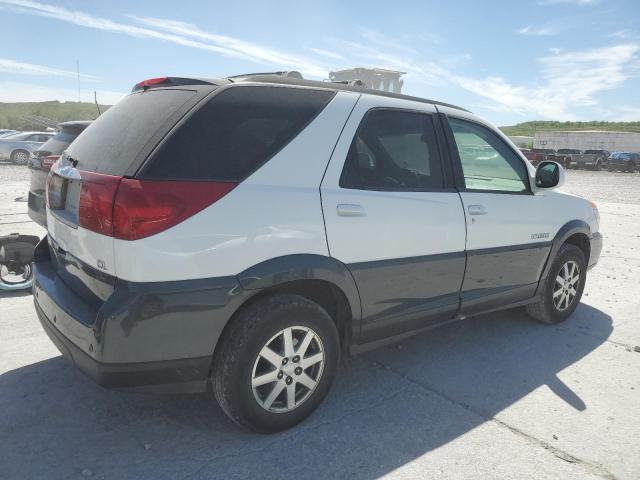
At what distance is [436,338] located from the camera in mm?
4312

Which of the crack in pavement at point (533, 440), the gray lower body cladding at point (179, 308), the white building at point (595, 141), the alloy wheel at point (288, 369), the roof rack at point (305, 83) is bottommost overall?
the crack in pavement at point (533, 440)

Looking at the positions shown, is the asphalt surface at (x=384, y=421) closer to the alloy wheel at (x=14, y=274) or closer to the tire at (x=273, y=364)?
the tire at (x=273, y=364)

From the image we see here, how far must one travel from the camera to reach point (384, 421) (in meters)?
2.98

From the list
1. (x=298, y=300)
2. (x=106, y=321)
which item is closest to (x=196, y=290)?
(x=106, y=321)

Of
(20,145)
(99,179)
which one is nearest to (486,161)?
(99,179)

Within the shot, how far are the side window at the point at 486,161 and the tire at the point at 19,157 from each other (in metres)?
23.6

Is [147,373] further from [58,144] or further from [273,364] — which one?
[58,144]

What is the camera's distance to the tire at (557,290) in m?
4.49

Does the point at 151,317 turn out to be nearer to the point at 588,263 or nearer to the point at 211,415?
the point at 211,415

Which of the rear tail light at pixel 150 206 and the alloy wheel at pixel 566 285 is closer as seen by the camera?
the rear tail light at pixel 150 206

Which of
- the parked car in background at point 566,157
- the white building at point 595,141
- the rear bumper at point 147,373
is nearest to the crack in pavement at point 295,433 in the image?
the rear bumper at point 147,373

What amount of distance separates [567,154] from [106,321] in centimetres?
4412

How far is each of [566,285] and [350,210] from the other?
2.82 metres

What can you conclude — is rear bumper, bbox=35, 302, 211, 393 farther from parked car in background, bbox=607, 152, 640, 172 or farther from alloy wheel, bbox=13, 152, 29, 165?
parked car in background, bbox=607, 152, 640, 172
